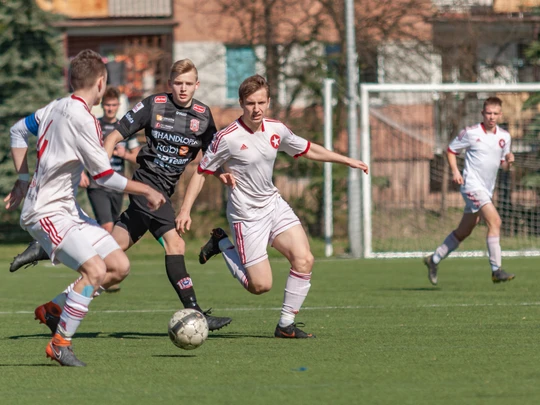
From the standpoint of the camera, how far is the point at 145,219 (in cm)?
879

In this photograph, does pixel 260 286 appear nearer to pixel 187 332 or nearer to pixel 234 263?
pixel 234 263

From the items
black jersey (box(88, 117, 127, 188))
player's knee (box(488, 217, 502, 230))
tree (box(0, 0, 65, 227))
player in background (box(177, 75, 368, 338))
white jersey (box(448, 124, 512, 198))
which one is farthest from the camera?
tree (box(0, 0, 65, 227))

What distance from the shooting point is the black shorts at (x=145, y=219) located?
8.74 metres

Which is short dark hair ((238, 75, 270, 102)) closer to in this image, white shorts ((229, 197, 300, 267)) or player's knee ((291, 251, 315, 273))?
white shorts ((229, 197, 300, 267))

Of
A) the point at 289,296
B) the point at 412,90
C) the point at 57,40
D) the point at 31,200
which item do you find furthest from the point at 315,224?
the point at 31,200

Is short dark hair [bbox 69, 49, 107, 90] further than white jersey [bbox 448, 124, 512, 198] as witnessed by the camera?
No

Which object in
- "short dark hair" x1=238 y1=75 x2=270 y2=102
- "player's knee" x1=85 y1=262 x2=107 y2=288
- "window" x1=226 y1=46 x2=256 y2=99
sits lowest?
"player's knee" x1=85 y1=262 x2=107 y2=288

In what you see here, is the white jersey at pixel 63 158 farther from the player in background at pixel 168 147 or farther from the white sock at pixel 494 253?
the white sock at pixel 494 253

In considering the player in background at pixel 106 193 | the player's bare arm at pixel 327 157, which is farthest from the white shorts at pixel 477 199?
the player's bare arm at pixel 327 157

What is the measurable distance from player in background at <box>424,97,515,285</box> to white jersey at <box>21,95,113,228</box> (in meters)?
6.52

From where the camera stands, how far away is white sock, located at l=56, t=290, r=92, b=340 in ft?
21.6

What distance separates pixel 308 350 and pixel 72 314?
5.23ft

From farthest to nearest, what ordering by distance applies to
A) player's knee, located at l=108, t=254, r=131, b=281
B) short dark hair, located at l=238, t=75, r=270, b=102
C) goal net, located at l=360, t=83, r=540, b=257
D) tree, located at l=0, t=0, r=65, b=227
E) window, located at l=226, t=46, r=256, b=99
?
1. window, located at l=226, t=46, r=256, b=99
2. tree, located at l=0, t=0, r=65, b=227
3. goal net, located at l=360, t=83, r=540, b=257
4. short dark hair, located at l=238, t=75, r=270, b=102
5. player's knee, located at l=108, t=254, r=131, b=281

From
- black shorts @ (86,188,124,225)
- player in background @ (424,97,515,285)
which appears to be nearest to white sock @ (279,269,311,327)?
black shorts @ (86,188,124,225)
